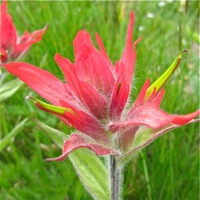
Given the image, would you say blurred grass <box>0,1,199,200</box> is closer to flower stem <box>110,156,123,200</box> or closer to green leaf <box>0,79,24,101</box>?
green leaf <box>0,79,24,101</box>

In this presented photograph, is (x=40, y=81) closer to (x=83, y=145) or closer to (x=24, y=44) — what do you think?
(x=83, y=145)

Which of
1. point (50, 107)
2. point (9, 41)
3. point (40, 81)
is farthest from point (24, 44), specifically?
point (50, 107)

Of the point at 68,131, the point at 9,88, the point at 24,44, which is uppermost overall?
the point at 24,44

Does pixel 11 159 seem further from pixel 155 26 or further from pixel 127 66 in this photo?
pixel 155 26

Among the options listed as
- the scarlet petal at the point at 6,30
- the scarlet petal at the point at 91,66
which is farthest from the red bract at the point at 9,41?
the scarlet petal at the point at 91,66

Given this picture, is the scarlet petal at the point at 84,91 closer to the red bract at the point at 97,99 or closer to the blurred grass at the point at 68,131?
the red bract at the point at 97,99
